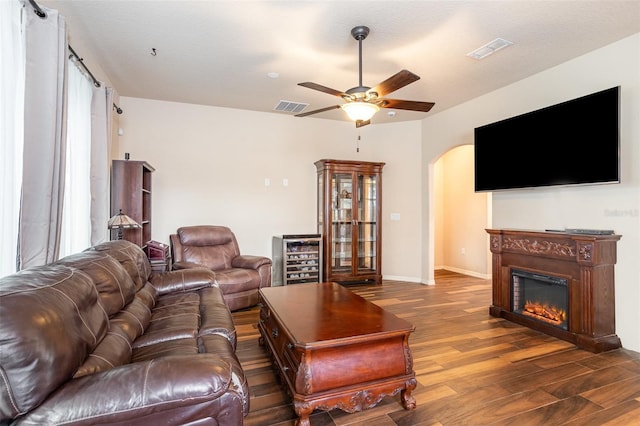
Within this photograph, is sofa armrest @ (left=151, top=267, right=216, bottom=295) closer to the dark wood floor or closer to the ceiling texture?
the dark wood floor

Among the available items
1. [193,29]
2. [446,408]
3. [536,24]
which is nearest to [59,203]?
[193,29]

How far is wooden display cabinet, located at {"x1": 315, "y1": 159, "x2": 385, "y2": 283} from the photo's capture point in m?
5.20

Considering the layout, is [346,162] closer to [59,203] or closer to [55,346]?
[59,203]

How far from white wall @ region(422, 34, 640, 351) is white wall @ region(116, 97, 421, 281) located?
5.72ft

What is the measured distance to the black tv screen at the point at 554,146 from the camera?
284 centimetres

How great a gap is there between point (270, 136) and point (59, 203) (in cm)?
344

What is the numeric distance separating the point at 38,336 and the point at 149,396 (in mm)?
401

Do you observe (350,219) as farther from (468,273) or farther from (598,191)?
(598,191)

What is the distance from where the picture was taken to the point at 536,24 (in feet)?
8.66

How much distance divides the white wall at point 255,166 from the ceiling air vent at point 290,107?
1.01ft

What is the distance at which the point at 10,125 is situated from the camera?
1784 millimetres

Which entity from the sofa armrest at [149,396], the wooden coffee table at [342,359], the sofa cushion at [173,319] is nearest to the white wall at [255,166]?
the sofa cushion at [173,319]

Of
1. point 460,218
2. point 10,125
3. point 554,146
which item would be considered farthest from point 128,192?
point 460,218

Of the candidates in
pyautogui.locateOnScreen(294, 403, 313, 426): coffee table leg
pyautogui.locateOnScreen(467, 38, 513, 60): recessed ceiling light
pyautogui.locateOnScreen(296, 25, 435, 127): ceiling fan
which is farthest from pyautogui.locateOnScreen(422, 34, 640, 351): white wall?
pyautogui.locateOnScreen(294, 403, 313, 426): coffee table leg
